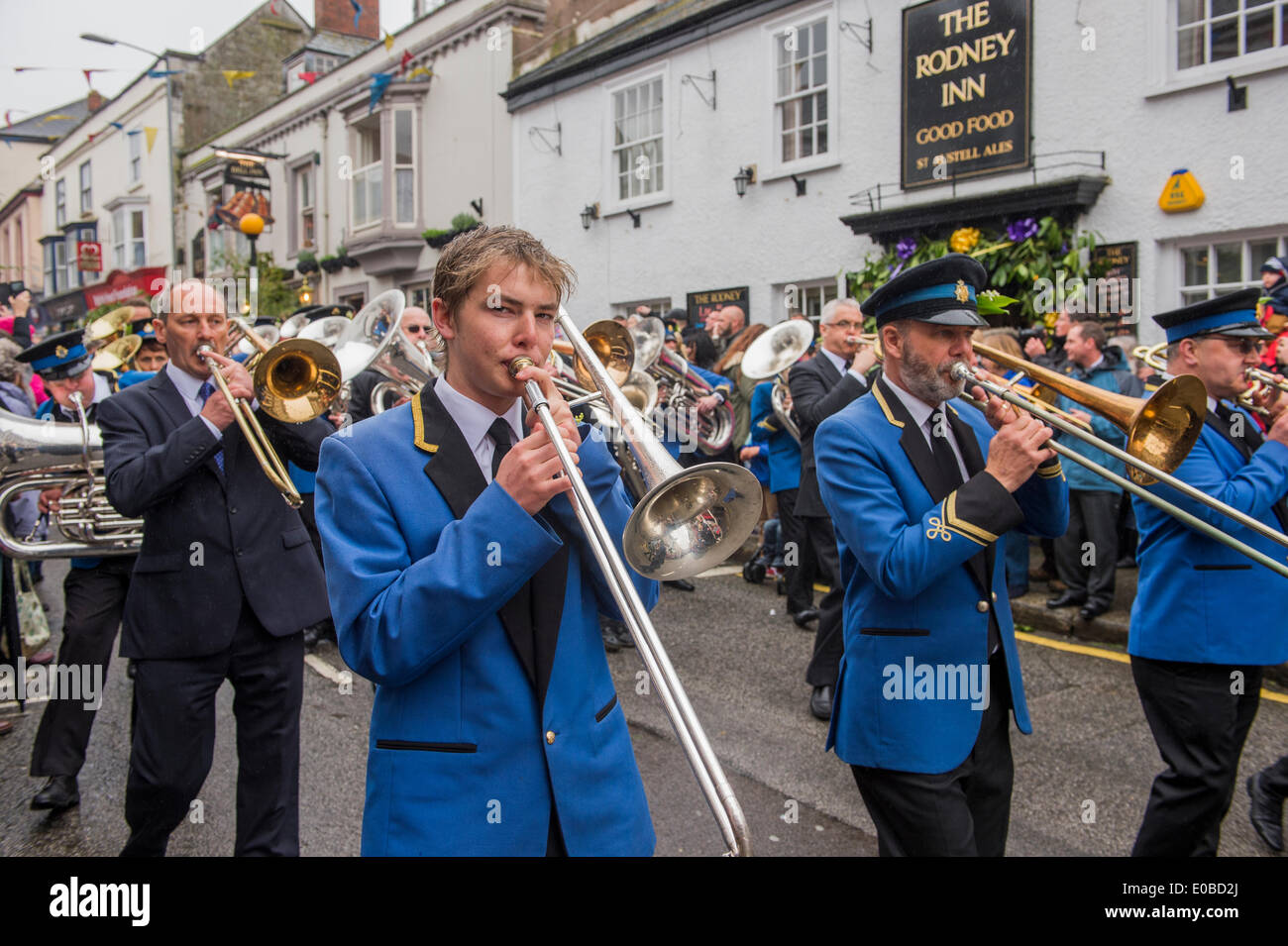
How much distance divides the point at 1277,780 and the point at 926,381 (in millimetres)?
2435

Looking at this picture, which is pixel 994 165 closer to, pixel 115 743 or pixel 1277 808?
pixel 1277 808

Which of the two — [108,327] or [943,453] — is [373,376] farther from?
[943,453]

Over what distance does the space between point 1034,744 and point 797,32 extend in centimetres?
1027

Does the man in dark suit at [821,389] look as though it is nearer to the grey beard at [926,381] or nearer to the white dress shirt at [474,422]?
the grey beard at [926,381]

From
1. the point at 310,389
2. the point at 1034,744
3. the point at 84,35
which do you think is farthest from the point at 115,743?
the point at 84,35

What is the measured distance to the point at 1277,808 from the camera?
3.93 metres

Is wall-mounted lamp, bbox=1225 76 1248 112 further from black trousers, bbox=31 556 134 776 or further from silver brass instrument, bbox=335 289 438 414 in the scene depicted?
black trousers, bbox=31 556 134 776

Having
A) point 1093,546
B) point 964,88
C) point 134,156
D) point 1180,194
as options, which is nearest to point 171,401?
point 1093,546

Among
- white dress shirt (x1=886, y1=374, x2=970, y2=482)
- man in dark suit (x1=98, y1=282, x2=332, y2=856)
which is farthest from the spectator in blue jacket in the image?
man in dark suit (x1=98, y1=282, x2=332, y2=856)

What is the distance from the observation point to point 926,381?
9.48 feet

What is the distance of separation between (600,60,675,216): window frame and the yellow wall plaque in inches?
278

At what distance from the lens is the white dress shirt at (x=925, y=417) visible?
9.53 ft

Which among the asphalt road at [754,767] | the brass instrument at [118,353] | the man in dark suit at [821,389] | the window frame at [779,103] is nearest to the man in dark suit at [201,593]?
the asphalt road at [754,767]

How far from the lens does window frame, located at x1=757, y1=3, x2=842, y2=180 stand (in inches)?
475
